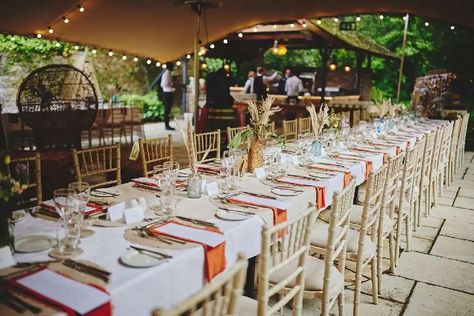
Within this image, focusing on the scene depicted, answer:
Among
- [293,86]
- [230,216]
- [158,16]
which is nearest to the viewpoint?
[230,216]

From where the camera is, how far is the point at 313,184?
9.04 feet

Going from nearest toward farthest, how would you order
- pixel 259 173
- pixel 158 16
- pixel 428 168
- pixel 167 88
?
1. pixel 259 173
2. pixel 428 168
3. pixel 158 16
4. pixel 167 88

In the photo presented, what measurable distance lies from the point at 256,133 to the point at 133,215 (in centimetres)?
129

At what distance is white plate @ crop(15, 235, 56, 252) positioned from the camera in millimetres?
1581

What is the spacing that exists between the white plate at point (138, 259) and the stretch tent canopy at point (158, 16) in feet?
Result: 12.9

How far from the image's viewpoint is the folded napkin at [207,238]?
1.70m

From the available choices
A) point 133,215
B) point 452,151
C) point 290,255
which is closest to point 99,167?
point 133,215

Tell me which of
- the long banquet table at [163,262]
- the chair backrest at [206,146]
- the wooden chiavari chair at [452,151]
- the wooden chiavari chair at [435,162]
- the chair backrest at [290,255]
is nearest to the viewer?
the long banquet table at [163,262]

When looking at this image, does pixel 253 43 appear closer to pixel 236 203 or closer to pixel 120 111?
pixel 120 111

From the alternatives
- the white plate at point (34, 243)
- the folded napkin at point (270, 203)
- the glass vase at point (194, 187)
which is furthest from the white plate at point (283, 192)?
the white plate at point (34, 243)

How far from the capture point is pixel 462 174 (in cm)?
716

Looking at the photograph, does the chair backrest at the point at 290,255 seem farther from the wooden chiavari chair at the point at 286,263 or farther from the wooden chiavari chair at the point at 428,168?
the wooden chiavari chair at the point at 428,168

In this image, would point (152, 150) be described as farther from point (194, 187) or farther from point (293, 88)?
point (293, 88)

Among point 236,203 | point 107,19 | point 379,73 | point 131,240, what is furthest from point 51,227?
point 379,73
